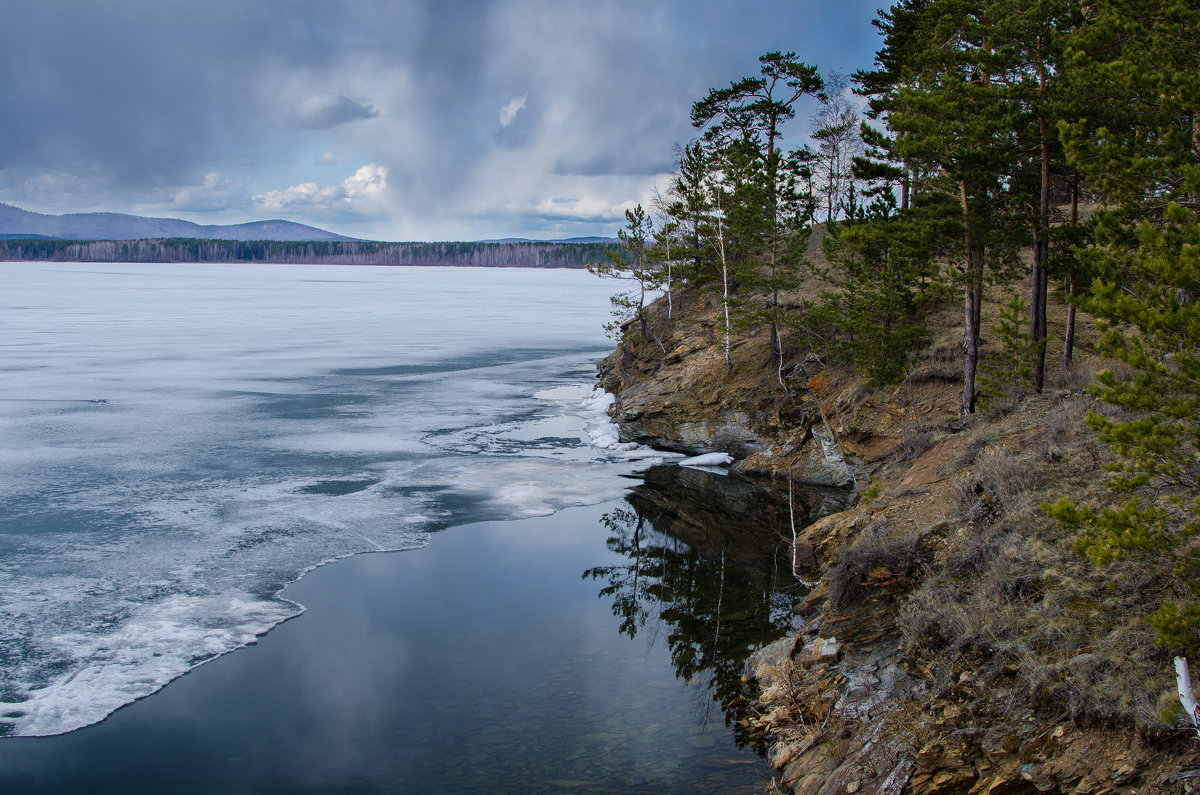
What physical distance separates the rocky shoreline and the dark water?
3.29ft

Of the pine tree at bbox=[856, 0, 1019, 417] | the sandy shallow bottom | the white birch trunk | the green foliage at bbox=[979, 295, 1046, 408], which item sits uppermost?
the pine tree at bbox=[856, 0, 1019, 417]

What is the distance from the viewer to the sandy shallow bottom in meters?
9.93

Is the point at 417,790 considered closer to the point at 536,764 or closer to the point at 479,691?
the point at 536,764

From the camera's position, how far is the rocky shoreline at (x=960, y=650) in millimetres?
7496

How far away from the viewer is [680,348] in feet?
117

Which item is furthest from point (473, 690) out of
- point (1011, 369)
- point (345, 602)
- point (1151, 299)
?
point (1011, 369)

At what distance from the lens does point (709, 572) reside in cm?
1703

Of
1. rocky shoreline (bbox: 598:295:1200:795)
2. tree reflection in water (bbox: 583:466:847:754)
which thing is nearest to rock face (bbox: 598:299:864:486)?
tree reflection in water (bbox: 583:466:847:754)

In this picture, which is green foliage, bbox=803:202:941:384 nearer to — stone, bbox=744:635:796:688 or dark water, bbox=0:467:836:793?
dark water, bbox=0:467:836:793

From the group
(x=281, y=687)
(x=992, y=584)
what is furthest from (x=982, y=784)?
(x=281, y=687)

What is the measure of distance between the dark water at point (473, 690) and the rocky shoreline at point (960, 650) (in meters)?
1.00

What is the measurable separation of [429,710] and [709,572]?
7341mm

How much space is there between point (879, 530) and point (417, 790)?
8.34 meters

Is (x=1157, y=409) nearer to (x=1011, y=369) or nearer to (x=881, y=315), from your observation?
(x=1011, y=369)
